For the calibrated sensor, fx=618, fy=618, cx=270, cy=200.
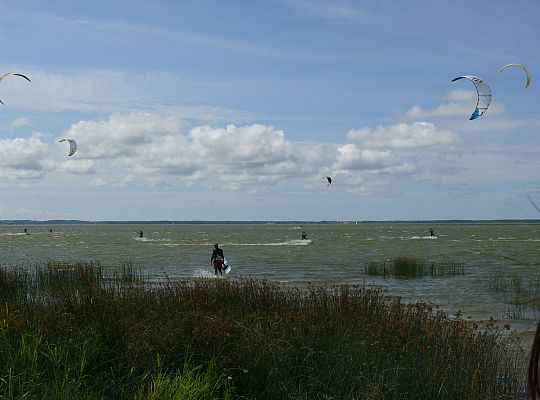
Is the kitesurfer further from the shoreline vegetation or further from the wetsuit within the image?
the shoreline vegetation

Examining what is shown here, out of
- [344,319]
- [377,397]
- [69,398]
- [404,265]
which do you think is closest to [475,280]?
[404,265]

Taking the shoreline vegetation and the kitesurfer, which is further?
the kitesurfer

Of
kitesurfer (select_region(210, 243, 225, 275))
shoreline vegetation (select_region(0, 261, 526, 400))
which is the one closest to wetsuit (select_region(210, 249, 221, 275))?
kitesurfer (select_region(210, 243, 225, 275))

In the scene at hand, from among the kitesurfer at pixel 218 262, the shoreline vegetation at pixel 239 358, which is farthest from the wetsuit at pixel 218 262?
the shoreline vegetation at pixel 239 358

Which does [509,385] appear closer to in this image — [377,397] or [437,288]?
[377,397]

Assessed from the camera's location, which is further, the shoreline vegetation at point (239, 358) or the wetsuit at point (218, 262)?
the wetsuit at point (218, 262)

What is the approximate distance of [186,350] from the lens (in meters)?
7.97

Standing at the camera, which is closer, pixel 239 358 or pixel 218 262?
pixel 239 358

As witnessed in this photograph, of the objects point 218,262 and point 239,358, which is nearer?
point 239,358

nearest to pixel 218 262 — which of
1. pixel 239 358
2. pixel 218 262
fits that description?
pixel 218 262

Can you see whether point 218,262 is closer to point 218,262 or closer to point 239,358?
point 218,262

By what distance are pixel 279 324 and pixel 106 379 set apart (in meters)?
2.78

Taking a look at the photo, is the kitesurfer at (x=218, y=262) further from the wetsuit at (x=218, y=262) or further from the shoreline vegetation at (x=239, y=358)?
the shoreline vegetation at (x=239, y=358)

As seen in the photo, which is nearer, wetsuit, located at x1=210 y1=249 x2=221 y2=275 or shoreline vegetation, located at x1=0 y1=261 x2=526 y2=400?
shoreline vegetation, located at x1=0 y1=261 x2=526 y2=400
